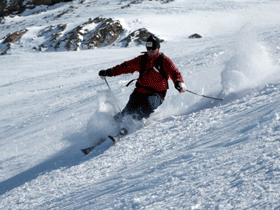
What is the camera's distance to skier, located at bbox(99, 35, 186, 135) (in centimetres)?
425

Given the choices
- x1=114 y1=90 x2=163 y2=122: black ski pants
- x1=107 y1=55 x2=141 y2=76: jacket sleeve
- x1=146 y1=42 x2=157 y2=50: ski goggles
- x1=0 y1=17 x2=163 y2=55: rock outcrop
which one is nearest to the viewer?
x1=146 y1=42 x2=157 y2=50: ski goggles

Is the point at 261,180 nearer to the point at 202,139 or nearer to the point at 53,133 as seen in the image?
the point at 202,139

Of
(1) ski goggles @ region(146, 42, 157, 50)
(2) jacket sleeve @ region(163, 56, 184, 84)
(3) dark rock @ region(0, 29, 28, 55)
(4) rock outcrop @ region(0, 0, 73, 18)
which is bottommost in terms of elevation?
(3) dark rock @ region(0, 29, 28, 55)

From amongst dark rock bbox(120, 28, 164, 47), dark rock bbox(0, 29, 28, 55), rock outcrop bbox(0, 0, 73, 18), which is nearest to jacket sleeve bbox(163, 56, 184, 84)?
dark rock bbox(120, 28, 164, 47)

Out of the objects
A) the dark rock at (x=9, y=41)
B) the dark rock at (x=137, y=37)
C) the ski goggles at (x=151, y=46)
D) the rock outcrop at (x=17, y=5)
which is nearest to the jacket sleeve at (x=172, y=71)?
the ski goggles at (x=151, y=46)

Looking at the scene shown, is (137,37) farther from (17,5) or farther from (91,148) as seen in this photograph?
(17,5)

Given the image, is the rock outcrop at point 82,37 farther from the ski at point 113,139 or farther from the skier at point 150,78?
the ski at point 113,139

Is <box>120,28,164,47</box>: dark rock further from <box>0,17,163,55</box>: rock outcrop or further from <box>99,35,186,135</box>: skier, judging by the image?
<box>99,35,186,135</box>: skier

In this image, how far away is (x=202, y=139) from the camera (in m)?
2.90

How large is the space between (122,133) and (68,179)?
4.11 feet

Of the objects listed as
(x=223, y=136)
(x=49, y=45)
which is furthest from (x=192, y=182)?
(x=49, y=45)

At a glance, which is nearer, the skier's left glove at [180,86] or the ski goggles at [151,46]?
the skier's left glove at [180,86]

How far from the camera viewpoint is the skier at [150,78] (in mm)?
4250

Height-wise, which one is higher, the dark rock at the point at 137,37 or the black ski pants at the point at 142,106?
the black ski pants at the point at 142,106
